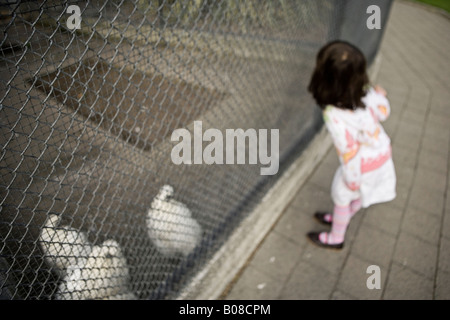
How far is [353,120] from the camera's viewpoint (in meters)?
1.96

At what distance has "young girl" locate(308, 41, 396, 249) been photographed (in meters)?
1.90

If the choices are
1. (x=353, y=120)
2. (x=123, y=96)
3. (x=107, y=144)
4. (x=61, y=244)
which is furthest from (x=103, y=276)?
(x=353, y=120)

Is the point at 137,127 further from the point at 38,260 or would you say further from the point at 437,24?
the point at 437,24

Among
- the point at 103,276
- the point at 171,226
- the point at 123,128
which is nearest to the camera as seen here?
the point at 123,128

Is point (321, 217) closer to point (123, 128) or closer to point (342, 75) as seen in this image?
point (342, 75)

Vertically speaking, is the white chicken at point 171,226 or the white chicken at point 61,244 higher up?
the white chicken at point 61,244

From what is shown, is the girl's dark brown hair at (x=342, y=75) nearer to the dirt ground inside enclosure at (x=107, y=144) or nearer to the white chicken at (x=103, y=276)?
the dirt ground inside enclosure at (x=107, y=144)

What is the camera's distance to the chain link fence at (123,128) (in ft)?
3.48

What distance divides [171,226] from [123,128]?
3.04 feet

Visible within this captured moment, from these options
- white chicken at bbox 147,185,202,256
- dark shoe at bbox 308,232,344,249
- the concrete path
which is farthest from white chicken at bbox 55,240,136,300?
dark shoe at bbox 308,232,344,249

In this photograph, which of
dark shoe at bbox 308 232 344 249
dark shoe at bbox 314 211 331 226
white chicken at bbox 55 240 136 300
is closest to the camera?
white chicken at bbox 55 240 136 300

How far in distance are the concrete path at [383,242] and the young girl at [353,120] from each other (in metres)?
0.61

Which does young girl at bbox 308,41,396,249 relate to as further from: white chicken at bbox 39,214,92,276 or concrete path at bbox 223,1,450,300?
white chicken at bbox 39,214,92,276

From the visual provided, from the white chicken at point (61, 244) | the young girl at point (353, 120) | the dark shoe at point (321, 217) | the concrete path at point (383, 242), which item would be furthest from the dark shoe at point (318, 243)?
the white chicken at point (61, 244)
